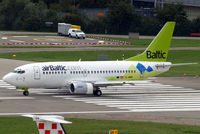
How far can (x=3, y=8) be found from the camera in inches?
5315

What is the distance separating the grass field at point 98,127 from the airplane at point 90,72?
11.1m

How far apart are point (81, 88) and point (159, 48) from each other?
9.95 m

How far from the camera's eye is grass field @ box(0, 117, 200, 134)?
91.5 ft

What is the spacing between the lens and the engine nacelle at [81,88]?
4350 cm

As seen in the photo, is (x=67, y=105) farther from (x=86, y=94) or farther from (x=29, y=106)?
(x=86, y=94)

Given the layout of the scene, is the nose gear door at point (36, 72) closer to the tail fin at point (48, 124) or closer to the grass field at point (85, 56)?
the tail fin at point (48, 124)

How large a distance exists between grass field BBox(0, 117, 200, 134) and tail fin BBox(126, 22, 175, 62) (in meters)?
17.7

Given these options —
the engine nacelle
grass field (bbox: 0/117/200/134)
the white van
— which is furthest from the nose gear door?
the white van

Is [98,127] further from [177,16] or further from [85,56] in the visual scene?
[177,16]

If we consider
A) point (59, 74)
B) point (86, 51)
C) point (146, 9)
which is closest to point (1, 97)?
point (59, 74)

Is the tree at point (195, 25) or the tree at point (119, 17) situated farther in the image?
the tree at point (119, 17)

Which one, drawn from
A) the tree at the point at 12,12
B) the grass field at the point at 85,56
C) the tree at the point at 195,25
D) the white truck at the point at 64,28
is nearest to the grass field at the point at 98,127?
the grass field at the point at 85,56

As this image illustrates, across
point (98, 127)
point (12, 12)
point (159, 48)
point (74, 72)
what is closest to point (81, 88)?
point (74, 72)

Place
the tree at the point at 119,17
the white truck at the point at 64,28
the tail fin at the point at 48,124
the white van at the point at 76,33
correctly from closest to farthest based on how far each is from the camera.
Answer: the tail fin at the point at 48,124
the white van at the point at 76,33
the white truck at the point at 64,28
the tree at the point at 119,17
